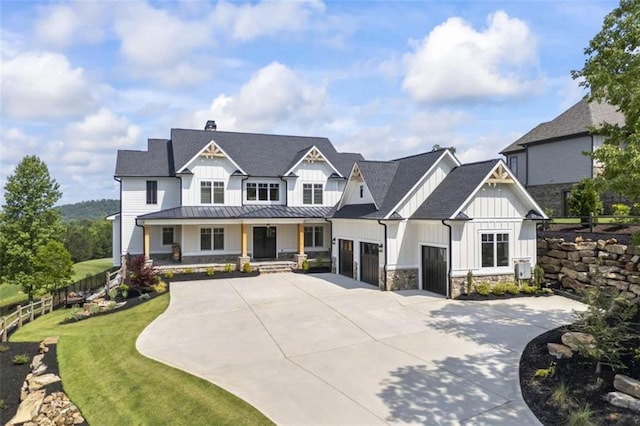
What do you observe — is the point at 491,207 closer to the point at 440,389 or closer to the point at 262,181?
the point at 440,389

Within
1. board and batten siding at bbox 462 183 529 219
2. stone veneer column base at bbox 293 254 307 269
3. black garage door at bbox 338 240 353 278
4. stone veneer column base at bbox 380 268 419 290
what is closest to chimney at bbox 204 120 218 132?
stone veneer column base at bbox 293 254 307 269

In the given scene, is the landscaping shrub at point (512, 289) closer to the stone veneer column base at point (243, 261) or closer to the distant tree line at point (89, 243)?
the stone veneer column base at point (243, 261)

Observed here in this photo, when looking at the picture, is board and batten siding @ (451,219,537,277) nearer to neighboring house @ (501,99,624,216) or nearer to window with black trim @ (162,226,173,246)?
neighboring house @ (501,99,624,216)

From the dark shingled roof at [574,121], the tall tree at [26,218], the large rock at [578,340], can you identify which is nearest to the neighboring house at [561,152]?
the dark shingled roof at [574,121]

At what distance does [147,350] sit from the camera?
10.9m

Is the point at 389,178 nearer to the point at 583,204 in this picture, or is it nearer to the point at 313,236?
the point at 313,236

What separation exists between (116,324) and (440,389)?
37.0ft

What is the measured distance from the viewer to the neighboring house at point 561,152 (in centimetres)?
2402

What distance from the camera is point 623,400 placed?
677cm

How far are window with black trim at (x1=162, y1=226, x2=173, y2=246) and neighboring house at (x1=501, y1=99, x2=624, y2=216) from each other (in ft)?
80.0

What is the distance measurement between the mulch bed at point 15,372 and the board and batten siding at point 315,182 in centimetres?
1622

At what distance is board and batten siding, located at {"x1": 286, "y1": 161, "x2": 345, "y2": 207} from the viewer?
26.6 meters

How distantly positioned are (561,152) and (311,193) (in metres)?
16.3

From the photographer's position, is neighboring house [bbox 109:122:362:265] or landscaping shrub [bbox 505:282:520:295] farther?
neighboring house [bbox 109:122:362:265]
